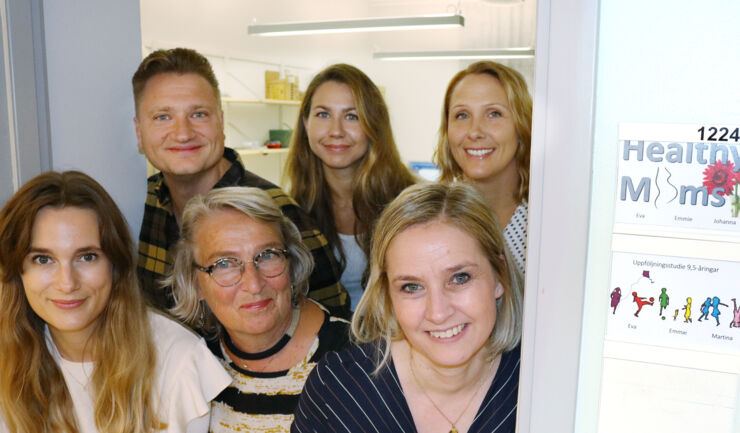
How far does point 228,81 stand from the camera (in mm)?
5992

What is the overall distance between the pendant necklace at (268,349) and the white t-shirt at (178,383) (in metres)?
0.11

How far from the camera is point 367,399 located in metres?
1.42

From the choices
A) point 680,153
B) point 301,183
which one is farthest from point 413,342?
point 301,183

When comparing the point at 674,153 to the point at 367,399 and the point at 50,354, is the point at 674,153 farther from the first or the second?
the point at 50,354

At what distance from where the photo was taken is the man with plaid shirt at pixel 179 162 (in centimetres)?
203

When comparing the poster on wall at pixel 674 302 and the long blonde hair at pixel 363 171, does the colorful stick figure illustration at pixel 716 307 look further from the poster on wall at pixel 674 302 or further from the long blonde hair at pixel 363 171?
the long blonde hair at pixel 363 171

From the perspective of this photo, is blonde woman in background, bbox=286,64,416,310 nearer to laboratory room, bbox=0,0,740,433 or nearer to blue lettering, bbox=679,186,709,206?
laboratory room, bbox=0,0,740,433

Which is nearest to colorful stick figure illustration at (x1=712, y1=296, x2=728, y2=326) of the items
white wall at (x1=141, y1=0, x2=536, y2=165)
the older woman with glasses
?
the older woman with glasses

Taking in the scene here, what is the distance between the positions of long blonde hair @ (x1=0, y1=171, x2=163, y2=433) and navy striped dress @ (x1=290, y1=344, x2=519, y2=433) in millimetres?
503

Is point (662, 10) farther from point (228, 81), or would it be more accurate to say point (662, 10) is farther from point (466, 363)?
point (228, 81)

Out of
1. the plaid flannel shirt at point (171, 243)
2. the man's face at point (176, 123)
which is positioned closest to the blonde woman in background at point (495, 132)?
the plaid flannel shirt at point (171, 243)

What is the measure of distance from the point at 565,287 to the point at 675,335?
0.48 feet

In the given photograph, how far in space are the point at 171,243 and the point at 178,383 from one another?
637 millimetres

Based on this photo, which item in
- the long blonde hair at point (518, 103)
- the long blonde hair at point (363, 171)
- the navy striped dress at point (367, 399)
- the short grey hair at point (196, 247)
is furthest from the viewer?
the long blonde hair at point (363, 171)
